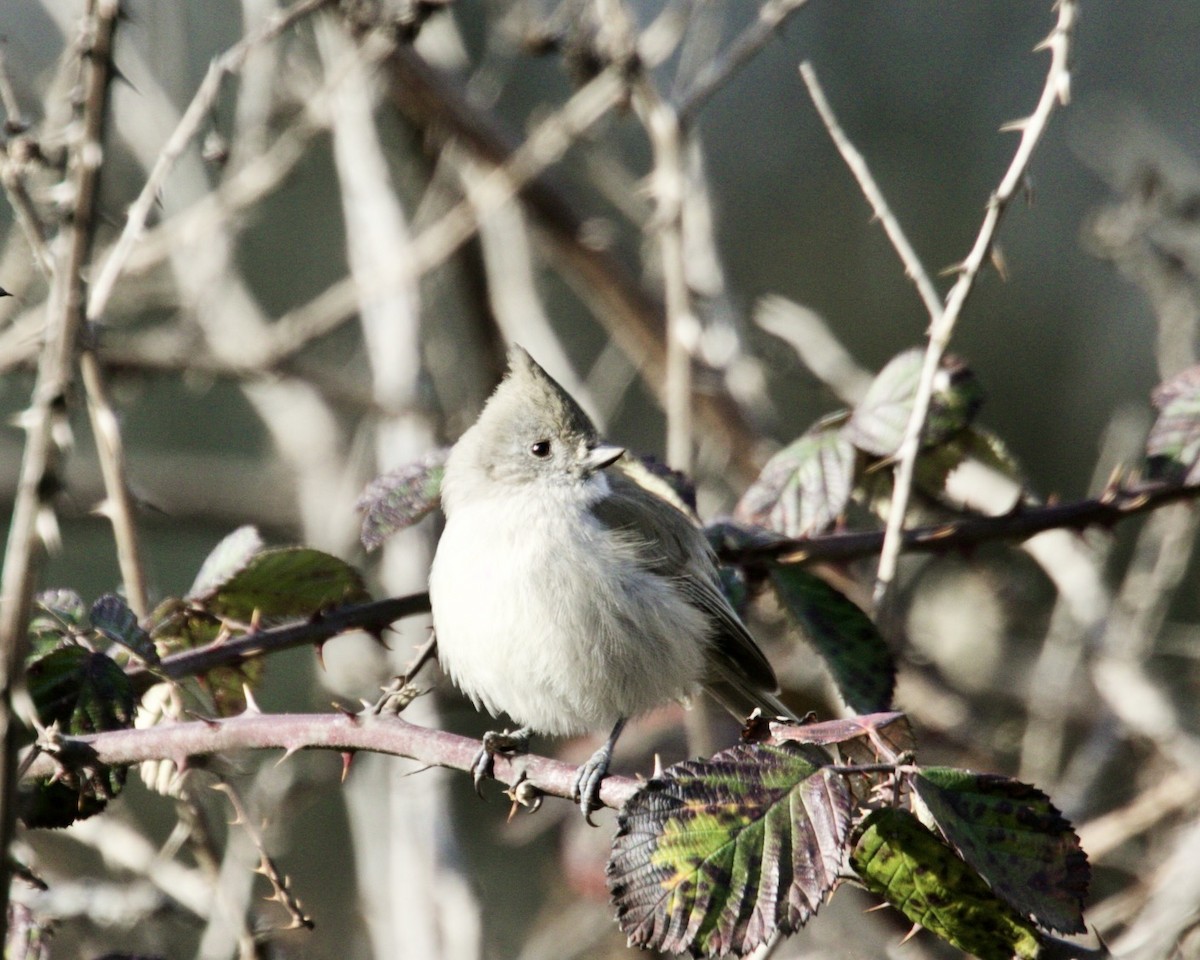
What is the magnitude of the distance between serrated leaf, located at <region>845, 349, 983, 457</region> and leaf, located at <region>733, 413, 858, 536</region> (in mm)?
54

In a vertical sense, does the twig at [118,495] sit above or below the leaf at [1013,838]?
above

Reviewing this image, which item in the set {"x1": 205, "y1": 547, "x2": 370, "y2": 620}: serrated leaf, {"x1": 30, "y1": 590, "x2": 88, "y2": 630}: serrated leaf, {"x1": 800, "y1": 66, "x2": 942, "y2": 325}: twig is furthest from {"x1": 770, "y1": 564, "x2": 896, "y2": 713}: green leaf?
{"x1": 30, "y1": 590, "x2": 88, "y2": 630}: serrated leaf

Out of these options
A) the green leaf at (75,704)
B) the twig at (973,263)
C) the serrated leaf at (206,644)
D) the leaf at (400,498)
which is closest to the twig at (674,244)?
the leaf at (400,498)

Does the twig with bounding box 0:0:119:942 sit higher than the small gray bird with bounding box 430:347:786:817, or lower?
higher

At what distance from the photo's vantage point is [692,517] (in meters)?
2.78

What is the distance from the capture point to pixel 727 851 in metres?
1.65

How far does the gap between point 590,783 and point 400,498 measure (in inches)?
26.6

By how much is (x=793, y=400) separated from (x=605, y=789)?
6949 millimetres

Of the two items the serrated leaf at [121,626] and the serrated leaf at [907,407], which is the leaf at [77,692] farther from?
the serrated leaf at [907,407]

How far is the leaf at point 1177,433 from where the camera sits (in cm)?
256

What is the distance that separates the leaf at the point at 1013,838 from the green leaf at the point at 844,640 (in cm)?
69

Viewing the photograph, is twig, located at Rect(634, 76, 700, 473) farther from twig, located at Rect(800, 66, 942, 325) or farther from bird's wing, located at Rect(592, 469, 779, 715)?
twig, located at Rect(800, 66, 942, 325)

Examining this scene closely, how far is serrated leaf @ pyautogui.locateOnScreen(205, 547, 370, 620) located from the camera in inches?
96.1

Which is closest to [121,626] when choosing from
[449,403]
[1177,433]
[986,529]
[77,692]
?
[77,692]
